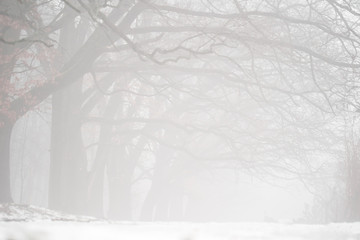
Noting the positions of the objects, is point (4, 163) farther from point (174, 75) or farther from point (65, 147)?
point (174, 75)

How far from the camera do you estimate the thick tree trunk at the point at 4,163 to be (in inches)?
365

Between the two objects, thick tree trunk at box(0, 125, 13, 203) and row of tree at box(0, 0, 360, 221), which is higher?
row of tree at box(0, 0, 360, 221)

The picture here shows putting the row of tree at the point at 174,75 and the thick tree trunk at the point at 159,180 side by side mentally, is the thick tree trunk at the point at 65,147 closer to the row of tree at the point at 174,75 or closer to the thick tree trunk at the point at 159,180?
the row of tree at the point at 174,75

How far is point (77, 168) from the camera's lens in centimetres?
1211

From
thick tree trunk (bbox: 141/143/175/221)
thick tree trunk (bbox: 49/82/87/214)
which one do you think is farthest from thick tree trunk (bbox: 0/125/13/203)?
thick tree trunk (bbox: 141/143/175/221)

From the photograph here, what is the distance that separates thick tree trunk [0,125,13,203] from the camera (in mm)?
9281

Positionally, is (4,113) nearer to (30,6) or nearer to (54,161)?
(30,6)

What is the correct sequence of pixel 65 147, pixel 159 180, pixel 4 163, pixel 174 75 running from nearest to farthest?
pixel 4 163 → pixel 65 147 → pixel 174 75 → pixel 159 180

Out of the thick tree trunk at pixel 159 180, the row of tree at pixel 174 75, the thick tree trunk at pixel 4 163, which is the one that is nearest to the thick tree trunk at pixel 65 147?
the row of tree at pixel 174 75

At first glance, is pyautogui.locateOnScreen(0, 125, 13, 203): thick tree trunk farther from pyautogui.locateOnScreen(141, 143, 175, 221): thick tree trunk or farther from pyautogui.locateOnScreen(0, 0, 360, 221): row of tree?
pyautogui.locateOnScreen(141, 143, 175, 221): thick tree trunk

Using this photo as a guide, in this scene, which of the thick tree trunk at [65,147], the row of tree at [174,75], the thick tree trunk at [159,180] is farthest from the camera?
the thick tree trunk at [159,180]

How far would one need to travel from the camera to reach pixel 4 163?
380 inches

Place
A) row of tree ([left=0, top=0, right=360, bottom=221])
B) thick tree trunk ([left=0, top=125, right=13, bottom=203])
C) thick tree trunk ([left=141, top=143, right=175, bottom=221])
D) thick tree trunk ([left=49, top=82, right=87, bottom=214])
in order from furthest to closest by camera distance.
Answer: thick tree trunk ([left=141, top=143, right=175, bottom=221])
thick tree trunk ([left=49, top=82, right=87, bottom=214])
thick tree trunk ([left=0, top=125, right=13, bottom=203])
row of tree ([left=0, top=0, right=360, bottom=221])

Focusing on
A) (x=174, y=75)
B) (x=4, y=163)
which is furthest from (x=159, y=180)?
(x=4, y=163)
